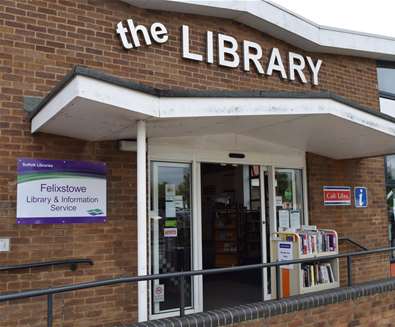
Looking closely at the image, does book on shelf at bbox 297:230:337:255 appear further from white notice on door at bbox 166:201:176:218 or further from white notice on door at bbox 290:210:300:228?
white notice on door at bbox 166:201:176:218

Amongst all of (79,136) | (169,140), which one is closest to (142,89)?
(79,136)

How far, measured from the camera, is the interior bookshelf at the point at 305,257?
680 centimetres

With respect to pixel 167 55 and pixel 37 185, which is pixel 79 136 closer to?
pixel 37 185

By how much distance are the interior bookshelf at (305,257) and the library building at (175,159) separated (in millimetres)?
23

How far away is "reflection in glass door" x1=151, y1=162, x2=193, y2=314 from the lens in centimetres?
647

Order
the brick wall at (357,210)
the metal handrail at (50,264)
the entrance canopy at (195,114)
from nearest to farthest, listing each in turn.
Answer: the entrance canopy at (195,114)
the metal handrail at (50,264)
the brick wall at (357,210)

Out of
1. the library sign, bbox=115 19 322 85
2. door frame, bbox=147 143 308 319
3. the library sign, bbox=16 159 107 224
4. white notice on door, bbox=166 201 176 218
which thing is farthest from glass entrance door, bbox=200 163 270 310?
the library sign, bbox=16 159 107 224

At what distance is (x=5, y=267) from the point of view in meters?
5.12

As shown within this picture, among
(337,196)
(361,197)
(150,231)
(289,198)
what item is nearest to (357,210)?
(361,197)

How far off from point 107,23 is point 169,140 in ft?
5.47

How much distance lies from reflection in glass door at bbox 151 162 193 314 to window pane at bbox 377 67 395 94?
190 inches

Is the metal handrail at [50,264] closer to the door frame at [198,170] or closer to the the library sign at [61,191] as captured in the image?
the the library sign at [61,191]

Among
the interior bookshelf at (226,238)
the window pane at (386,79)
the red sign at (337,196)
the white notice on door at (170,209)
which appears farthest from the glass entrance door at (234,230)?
the window pane at (386,79)

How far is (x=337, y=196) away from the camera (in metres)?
8.42
